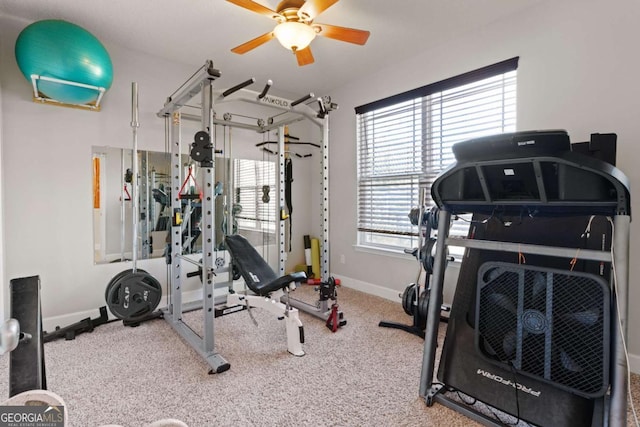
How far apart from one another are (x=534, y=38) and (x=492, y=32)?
1.18ft

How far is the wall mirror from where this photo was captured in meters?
2.95

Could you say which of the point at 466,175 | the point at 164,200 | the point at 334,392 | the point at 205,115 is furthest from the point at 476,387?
the point at 164,200

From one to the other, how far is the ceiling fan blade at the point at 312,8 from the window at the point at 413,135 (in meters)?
1.56

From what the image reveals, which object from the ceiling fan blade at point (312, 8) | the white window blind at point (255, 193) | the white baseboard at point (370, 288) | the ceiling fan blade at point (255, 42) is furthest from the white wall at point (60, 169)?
the white baseboard at point (370, 288)

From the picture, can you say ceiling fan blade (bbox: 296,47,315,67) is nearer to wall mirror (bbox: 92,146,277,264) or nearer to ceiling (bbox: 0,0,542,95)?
ceiling (bbox: 0,0,542,95)

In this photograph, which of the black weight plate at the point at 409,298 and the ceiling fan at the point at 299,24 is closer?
the ceiling fan at the point at 299,24

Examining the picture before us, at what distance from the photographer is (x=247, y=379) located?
2002mm

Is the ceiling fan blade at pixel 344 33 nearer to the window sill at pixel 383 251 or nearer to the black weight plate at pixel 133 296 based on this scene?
the window sill at pixel 383 251

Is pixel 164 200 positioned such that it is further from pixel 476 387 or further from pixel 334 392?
pixel 476 387

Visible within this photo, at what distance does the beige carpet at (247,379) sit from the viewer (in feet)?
5.47

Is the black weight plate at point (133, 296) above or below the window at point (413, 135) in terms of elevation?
below

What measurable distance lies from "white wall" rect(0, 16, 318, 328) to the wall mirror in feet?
0.26

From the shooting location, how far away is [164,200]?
10.4 feet

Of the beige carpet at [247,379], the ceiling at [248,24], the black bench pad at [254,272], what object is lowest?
the beige carpet at [247,379]
